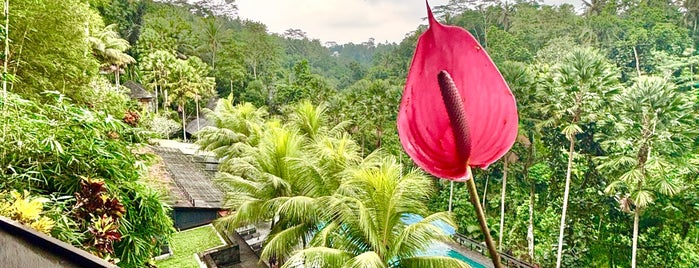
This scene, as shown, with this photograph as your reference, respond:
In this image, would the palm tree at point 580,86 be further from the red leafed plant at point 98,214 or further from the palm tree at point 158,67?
the palm tree at point 158,67

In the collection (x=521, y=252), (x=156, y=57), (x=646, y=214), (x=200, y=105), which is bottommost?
(x=521, y=252)

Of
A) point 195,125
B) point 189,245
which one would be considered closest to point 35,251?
point 189,245

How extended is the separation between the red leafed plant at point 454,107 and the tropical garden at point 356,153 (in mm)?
34

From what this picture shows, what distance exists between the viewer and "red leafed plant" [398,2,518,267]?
31cm

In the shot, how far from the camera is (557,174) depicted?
9.06 m

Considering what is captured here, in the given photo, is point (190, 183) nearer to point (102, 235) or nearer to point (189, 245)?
point (189, 245)

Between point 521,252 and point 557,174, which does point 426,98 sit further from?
point 521,252

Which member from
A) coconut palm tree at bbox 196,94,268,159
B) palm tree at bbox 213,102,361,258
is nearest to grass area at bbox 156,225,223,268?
palm tree at bbox 213,102,361,258

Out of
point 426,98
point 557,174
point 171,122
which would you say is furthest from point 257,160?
point 171,122

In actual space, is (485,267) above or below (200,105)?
below

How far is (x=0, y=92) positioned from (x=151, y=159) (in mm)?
922

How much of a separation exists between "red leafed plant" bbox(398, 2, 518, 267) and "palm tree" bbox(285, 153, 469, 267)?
2922 mm

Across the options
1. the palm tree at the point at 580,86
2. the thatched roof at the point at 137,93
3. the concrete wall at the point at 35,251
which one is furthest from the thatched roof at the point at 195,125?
the concrete wall at the point at 35,251

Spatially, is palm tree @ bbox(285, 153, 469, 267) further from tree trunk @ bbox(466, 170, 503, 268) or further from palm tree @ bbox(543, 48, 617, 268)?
palm tree @ bbox(543, 48, 617, 268)
